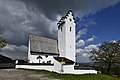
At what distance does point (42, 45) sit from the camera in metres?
39.8

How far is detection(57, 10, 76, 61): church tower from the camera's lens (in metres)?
41.2

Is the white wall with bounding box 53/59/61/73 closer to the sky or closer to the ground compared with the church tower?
closer to the ground

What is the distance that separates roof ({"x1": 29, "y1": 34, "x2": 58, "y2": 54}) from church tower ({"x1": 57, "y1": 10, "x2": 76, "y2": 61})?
1.87 m

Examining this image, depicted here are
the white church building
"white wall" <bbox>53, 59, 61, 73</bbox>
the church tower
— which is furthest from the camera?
the church tower

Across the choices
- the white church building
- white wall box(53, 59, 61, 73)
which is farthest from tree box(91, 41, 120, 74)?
white wall box(53, 59, 61, 73)

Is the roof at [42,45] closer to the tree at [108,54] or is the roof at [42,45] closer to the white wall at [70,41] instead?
the white wall at [70,41]

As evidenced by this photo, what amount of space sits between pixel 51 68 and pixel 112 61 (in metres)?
22.1

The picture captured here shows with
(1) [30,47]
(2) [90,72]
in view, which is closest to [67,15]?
(1) [30,47]

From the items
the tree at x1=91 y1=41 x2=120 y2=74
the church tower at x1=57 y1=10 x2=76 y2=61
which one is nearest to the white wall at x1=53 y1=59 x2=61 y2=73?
the church tower at x1=57 y1=10 x2=76 y2=61

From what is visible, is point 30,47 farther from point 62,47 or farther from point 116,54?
point 116,54

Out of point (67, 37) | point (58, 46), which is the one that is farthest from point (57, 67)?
point (58, 46)

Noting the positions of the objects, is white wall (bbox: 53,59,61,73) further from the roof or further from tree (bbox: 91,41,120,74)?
tree (bbox: 91,41,120,74)

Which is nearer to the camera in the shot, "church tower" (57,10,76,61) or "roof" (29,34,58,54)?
"roof" (29,34,58,54)

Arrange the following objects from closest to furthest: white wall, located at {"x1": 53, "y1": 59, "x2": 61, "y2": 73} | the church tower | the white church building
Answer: white wall, located at {"x1": 53, "y1": 59, "x2": 61, "y2": 73} → the white church building → the church tower
